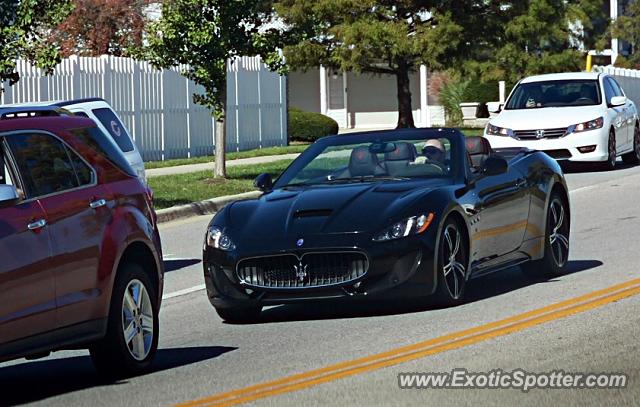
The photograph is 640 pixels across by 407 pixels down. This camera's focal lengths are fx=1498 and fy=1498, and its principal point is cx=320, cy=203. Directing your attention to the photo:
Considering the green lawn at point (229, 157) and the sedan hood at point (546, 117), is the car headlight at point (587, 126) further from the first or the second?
the green lawn at point (229, 157)

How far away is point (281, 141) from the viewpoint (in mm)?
40562

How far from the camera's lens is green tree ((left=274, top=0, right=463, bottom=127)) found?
1625 inches

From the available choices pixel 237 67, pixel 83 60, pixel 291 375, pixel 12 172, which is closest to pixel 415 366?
pixel 291 375

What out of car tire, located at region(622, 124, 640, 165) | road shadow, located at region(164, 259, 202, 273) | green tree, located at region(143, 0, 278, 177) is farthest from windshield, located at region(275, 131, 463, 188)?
car tire, located at region(622, 124, 640, 165)

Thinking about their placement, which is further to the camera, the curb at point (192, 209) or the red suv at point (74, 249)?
the curb at point (192, 209)

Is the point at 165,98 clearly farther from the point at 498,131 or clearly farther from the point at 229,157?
the point at 498,131

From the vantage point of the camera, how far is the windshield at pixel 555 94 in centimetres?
2717

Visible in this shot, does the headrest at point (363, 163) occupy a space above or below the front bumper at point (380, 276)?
above

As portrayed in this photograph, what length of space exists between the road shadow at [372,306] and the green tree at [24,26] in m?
9.36

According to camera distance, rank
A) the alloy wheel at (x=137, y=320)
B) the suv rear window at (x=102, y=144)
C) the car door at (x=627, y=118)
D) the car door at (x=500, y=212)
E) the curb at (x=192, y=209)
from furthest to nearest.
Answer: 1. the car door at (x=627, y=118)
2. the curb at (x=192, y=209)
3. the car door at (x=500, y=212)
4. the suv rear window at (x=102, y=144)
5. the alloy wheel at (x=137, y=320)

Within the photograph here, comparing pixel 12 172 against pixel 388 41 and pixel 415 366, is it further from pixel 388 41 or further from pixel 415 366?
pixel 388 41

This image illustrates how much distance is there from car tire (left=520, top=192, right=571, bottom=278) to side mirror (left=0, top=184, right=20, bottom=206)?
5.92 metres

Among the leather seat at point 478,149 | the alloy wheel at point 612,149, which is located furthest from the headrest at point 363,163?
the alloy wheel at point 612,149

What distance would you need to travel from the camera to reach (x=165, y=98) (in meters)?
34.6
